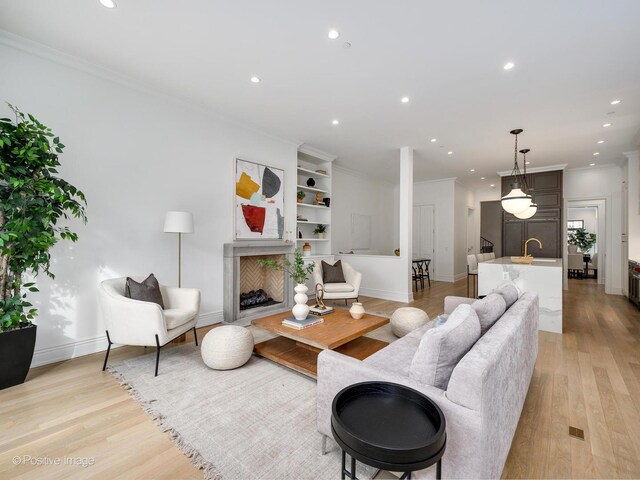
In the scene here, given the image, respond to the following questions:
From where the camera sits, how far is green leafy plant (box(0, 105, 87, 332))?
228 centimetres

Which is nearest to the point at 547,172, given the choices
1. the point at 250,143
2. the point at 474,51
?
the point at 474,51

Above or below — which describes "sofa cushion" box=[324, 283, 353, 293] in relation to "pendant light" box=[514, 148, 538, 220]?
below

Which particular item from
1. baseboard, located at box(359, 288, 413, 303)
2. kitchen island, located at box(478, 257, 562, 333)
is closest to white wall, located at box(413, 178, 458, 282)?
baseboard, located at box(359, 288, 413, 303)

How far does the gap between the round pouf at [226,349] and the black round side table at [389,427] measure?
5.35 ft

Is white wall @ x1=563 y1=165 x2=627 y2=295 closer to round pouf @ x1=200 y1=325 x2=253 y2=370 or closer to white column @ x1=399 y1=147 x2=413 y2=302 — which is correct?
white column @ x1=399 y1=147 x2=413 y2=302

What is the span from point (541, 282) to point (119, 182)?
5321 millimetres

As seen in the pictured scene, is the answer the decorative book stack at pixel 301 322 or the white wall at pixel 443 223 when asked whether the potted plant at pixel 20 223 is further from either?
the white wall at pixel 443 223

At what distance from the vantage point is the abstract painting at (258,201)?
439 cm

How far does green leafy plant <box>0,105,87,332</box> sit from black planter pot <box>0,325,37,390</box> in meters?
0.09

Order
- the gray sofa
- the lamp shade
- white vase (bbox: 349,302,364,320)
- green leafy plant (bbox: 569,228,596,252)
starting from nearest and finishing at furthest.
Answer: the gray sofa → white vase (bbox: 349,302,364,320) → the lamp shade → green leafy plant (bbox: 569,228,596,252)

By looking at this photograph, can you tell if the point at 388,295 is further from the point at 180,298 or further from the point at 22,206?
the point at 22,206

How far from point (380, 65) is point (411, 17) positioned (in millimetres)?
656

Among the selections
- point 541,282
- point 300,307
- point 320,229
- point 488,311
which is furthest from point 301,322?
point 320,229

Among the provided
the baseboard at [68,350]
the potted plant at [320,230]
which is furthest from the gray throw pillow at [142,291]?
the potted plant at [320,230]
